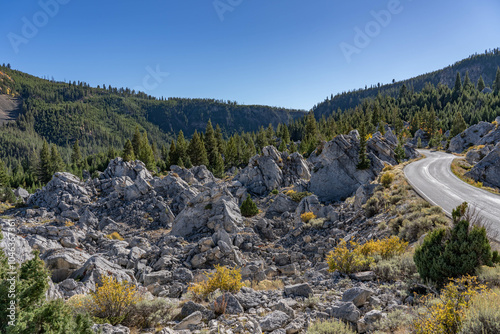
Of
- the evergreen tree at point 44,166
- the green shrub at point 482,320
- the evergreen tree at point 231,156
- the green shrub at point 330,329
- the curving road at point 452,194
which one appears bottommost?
the curving road at point 452,194

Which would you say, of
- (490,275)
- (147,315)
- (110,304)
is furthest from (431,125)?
(110,304)

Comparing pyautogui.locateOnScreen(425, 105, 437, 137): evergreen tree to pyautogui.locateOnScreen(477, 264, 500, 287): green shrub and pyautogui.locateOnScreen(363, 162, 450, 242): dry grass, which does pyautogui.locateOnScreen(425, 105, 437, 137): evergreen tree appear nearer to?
pyautogui.locateOnScreen(363, 162, 450, 242): dry grass

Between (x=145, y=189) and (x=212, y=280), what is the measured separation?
112ft

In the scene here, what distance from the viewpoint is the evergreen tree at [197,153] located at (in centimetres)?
7056

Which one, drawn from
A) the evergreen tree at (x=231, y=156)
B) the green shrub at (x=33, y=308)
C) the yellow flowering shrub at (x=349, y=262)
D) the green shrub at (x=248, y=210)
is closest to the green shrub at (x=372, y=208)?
the yellow flowering shrub at (x=349, y=262)

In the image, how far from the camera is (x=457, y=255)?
7555 millimetres

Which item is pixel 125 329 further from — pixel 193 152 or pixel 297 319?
pixel 193 152

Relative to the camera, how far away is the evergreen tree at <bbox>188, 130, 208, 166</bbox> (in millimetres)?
70562

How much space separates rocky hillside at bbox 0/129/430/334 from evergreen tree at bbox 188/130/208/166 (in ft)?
44.6

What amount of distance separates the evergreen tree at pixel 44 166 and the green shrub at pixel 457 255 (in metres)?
87.6

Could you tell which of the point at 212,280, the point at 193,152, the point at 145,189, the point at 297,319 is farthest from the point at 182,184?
the point at 297,319

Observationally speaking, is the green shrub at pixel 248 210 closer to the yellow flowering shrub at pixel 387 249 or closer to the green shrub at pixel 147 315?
the yellow flowering shrub at pixel 387 249

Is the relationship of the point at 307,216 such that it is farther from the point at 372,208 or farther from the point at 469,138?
the point at 469,138

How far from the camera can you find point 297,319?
21.6ft
